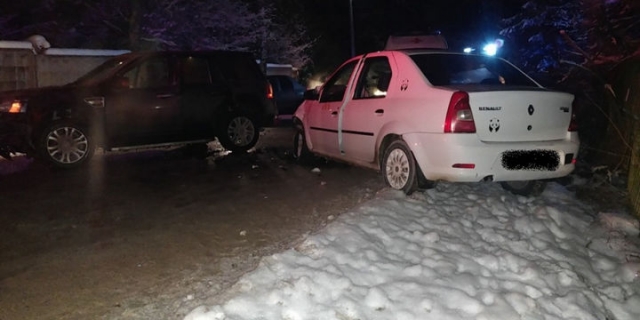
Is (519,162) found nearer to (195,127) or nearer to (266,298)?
(266,298)

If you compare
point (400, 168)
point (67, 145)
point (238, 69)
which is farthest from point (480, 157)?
point (67, 145)

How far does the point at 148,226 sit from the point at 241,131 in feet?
15.1

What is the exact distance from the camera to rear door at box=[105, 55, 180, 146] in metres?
8.05

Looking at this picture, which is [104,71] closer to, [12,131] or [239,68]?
[12,131]

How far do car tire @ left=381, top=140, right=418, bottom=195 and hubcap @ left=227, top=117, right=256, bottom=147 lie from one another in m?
4.07

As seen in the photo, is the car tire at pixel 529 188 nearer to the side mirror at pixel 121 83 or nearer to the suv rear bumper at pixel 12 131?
the side mirror at pixel 121 83

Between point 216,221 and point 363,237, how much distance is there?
5.05ft

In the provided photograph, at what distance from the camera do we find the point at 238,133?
936cm

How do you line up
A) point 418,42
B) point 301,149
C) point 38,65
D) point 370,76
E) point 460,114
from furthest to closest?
point 418,42, point 38,65, point 301,149, point 370,76, point 460,114

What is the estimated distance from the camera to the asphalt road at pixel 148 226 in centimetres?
345

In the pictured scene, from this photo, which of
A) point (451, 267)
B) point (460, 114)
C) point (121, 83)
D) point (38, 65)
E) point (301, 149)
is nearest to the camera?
point (451, 267)

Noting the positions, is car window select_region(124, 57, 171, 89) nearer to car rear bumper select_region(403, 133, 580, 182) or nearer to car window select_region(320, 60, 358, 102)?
car window select_region(320, 60, 358, 102)

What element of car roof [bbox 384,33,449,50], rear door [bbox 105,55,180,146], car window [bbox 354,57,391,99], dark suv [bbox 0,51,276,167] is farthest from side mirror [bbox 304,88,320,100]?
car roof [bbox 384,33,449,50]

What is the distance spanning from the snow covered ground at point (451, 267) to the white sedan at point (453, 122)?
0.43 meters
